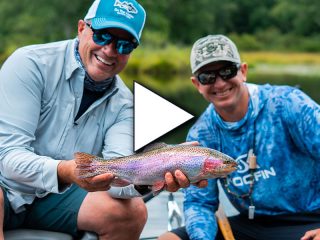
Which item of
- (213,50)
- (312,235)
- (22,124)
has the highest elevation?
(213,50)

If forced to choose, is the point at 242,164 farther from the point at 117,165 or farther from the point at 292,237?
the point at 117,165

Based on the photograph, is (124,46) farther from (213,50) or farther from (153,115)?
(153,115)

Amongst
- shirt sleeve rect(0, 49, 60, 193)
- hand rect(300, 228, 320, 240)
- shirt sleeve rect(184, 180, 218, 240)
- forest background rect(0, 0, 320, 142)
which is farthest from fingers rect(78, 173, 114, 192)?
forest background rect(0, 0, 320, 142)

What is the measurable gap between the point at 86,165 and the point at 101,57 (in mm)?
582

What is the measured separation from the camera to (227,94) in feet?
11.2

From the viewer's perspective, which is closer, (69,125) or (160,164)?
(160,164)

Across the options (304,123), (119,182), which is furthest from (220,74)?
(119,182)

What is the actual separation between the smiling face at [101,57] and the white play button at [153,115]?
39 centimetres

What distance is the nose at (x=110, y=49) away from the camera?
3123mm

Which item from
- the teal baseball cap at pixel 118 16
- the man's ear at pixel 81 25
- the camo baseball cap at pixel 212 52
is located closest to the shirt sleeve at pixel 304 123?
the camo baseball cap at pixel 212 52

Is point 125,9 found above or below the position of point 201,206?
above

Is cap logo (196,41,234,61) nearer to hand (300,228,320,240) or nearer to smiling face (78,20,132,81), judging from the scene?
smiling face (78,20,132,81)

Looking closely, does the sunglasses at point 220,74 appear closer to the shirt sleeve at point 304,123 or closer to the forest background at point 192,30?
the shirt sleeve at point 304,123

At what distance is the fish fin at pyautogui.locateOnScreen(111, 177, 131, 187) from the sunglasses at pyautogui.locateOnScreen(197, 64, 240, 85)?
0.80m
